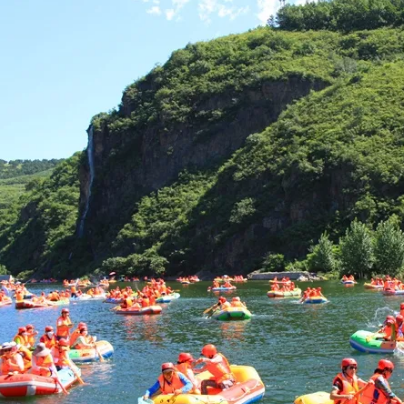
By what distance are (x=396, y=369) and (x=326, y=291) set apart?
39098 mm

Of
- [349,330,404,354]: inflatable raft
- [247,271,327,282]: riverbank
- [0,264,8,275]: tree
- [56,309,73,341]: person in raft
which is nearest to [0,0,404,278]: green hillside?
[247,271,327,282]: riverbank

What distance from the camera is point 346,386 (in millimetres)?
20562

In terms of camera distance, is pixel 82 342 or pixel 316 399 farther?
pixel 82 342

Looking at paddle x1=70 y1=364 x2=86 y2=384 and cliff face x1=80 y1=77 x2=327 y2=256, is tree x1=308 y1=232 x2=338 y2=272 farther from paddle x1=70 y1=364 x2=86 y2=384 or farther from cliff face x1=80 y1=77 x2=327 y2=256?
paddle x1=70 y1=364 x2=86 y2=384

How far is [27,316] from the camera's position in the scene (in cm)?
5591

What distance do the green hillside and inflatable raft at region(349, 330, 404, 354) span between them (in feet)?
173

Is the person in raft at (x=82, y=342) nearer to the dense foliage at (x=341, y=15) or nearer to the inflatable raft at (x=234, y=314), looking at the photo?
the inflatable raft at (x=234, y=314)

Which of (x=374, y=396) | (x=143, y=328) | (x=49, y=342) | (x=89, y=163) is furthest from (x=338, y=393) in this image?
(x=89, y=163)

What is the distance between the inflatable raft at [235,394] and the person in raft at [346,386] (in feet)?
11.9

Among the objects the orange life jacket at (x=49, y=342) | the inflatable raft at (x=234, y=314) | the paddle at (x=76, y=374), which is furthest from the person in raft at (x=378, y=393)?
the inflatable raft at (x=234, y=314)

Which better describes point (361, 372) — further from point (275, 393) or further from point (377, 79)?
point (377, 79)

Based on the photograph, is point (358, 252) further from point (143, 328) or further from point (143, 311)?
point (143, 328)

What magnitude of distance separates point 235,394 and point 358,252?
213ft

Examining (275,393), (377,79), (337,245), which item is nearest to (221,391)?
(275,393)
